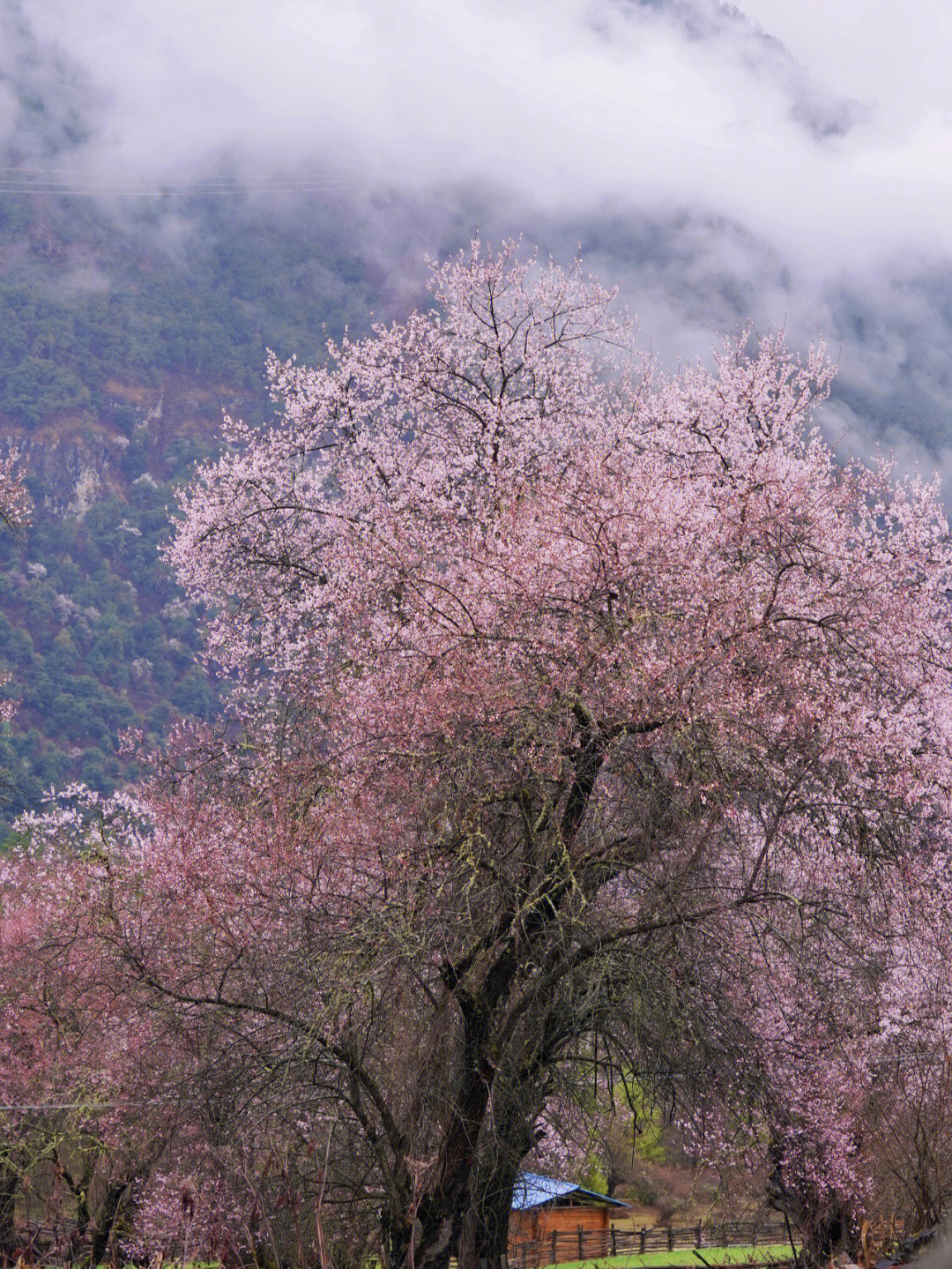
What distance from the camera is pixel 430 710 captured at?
10602 millimetres

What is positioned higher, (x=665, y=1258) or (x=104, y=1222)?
(x=665, y=1258)

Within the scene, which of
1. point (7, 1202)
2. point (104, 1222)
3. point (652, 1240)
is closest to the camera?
point (104, 1222)

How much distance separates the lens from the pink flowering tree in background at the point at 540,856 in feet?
33.8

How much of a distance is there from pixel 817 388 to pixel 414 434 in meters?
7.07

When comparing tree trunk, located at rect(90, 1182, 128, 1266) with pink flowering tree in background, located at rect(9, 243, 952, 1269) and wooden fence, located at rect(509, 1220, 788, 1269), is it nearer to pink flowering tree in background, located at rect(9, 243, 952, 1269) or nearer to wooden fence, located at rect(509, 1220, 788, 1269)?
pink flowering tree in background, located at rect(9, 243, 952, 1269)

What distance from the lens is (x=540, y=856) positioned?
10477mm

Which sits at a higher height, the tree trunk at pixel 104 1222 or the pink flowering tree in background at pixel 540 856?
the pink flowering tree in background at pixel 540 856

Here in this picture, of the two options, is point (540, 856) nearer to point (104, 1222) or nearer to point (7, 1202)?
point (104, 1222)

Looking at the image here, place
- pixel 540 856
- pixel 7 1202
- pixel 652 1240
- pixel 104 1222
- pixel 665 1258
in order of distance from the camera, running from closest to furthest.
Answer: pixel 540 856
pixel 104 1222
pixel 7 1202
pixel 665 1258
pixel 652 1240

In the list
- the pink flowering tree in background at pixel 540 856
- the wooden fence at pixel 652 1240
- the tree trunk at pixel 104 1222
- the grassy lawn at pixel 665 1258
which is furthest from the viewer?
the wooden fence at pixel 652 1240

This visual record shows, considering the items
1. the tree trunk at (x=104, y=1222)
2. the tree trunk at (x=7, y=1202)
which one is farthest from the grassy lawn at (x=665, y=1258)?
the tree trunk at (x=7, y=1202)

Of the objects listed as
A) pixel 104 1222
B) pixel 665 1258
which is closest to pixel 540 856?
pixel 104 1222

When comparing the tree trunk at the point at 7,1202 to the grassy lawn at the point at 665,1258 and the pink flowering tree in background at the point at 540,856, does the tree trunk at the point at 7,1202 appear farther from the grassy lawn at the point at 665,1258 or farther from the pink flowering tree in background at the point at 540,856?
the grassy lawn at the point at 665,1258

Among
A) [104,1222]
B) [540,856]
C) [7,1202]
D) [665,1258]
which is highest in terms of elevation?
[540,856]
